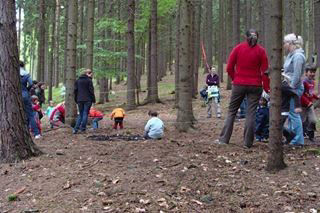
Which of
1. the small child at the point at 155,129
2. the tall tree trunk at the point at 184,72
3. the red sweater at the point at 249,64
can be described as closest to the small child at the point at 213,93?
the tall tree trunk at the point at 184,72

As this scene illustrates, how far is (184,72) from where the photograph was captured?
9750 millimetres

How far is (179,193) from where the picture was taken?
5.29 metres

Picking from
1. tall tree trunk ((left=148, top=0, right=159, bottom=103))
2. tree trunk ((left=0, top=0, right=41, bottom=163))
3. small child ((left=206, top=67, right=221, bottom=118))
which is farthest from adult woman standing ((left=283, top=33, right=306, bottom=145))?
tall tree trunk ((left=148, top=0, right=159, bottom=103))

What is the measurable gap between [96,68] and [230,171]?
1461 cm

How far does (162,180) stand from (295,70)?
10.5 feet

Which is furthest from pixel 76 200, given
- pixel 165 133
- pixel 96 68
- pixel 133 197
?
pixel 96 68

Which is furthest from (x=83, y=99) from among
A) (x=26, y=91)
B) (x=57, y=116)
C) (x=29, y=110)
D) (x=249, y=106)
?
(x=249, y=106)

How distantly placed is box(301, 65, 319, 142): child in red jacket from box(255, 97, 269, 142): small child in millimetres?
750

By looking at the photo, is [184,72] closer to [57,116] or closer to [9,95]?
[9,95]

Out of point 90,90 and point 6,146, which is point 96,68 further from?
point 6,146

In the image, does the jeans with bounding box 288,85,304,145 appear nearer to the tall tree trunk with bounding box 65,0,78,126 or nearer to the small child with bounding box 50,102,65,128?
the tall tree trunk with bounding box 65,0,78,126

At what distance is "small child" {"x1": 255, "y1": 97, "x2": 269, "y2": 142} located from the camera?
8.56 m

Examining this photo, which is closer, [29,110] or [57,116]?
[29,110]

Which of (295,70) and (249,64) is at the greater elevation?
(249,64)
